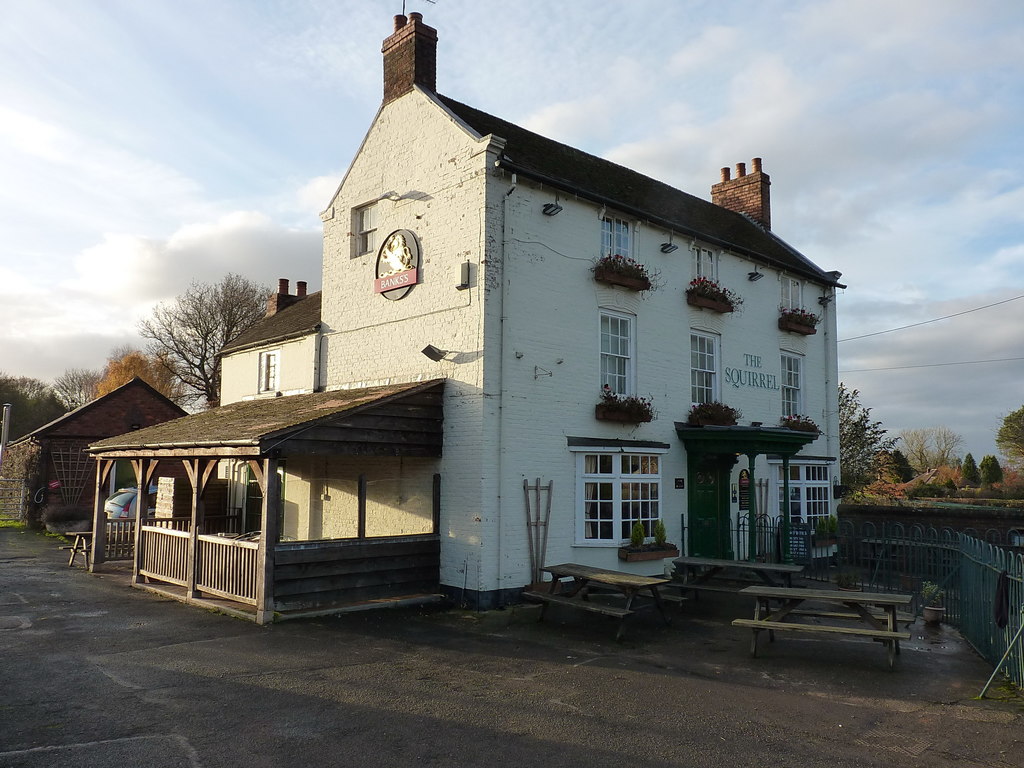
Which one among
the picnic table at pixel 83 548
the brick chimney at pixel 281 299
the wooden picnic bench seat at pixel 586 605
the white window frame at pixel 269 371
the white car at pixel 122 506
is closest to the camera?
the wooden picnic bench seat at pixel 586 605

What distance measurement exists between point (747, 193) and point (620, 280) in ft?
34.9

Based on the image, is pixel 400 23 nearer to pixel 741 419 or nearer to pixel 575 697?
pixel 741 419

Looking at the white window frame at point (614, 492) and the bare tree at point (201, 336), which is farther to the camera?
the bare tree at point (201, 336)

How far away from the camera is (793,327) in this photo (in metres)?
18.8

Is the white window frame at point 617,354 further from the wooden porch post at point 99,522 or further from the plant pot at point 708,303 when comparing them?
the wooden porch post at point 99,522

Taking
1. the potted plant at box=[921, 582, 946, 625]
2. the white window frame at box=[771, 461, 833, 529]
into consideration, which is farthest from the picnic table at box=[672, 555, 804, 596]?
the white window frame at box=[771, 461, 833, 529]

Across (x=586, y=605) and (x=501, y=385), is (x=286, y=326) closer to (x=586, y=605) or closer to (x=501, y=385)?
(x=501, y=385)

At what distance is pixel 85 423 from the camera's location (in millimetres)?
26391

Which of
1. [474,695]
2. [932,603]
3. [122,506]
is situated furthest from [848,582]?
[122,506]

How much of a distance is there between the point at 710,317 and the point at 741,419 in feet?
8.22

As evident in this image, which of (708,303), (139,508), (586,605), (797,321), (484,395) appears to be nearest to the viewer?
(586,605)

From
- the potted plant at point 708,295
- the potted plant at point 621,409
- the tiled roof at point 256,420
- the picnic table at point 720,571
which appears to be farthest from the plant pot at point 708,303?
the tiled roof at point 256,420

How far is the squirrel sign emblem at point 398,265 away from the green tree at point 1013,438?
5161cm

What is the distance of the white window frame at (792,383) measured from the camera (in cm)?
1911
